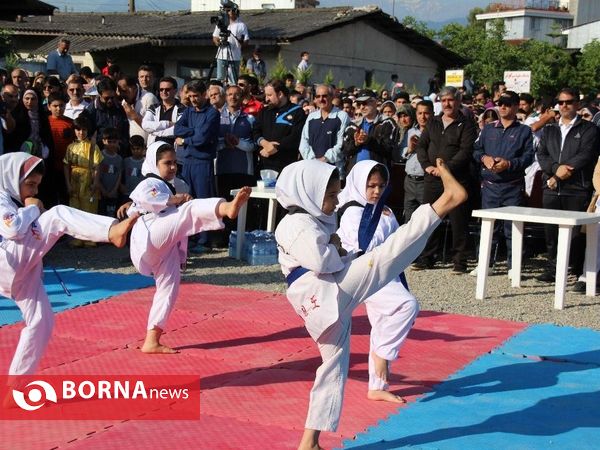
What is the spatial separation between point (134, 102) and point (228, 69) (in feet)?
19.7

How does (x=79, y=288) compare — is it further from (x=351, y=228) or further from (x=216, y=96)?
(x=351, y=228)

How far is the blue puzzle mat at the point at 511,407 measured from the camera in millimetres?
Answer: 5117

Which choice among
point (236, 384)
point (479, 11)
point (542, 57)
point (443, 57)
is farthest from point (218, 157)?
point (479, 11)

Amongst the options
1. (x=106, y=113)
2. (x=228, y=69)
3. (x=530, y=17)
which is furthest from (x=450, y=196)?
(x=530, y=17)

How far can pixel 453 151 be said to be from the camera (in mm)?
9852

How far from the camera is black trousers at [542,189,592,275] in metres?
9.59

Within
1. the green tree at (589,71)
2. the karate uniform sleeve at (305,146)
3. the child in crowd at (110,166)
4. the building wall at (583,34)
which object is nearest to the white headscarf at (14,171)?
the karate uniform sleeve at (305,146)

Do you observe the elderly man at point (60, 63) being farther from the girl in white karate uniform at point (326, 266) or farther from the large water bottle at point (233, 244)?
the girl in white karate uniform at point (326, 266)

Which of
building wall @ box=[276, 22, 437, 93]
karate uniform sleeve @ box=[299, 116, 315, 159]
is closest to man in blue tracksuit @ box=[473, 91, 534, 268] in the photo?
karate uniform sleeve @ box=[299, 116, 315, 159]

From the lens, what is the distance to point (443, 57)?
Answer: 3188 cm

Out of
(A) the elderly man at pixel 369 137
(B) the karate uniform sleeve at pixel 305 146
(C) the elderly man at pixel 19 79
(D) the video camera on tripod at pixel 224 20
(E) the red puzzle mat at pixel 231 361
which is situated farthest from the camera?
(D) the video camera on tripod at pixel 224 20

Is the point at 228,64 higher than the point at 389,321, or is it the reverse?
the point at 228,64

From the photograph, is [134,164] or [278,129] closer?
[278,129]

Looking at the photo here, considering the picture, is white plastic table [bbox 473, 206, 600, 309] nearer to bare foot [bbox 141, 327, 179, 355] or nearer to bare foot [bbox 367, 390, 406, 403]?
bare foot [bbox 367, 390, 406, 403]
